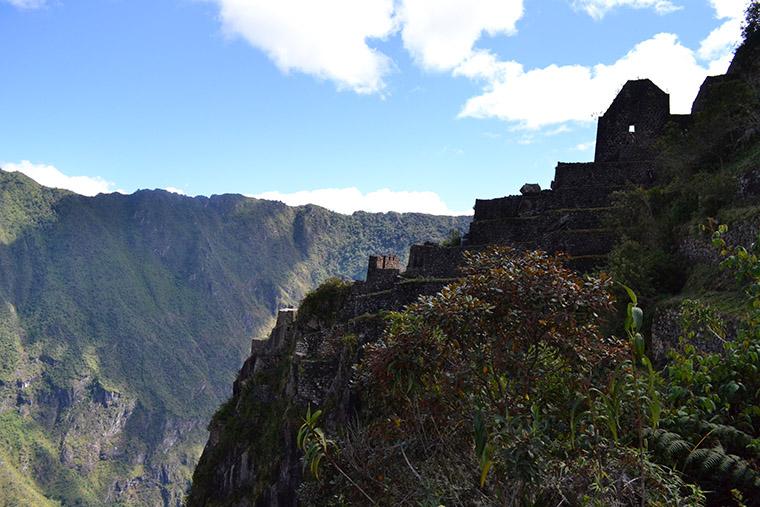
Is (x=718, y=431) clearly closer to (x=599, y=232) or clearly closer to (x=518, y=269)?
(x=518, y=269)

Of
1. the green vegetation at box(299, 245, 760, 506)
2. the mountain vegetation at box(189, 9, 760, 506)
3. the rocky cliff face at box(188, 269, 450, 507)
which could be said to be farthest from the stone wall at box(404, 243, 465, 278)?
the green vegetation at box(299, 245, 760, 506)

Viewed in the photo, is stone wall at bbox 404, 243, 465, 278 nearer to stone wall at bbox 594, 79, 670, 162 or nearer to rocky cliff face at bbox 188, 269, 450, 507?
rocky cliff face at bbox 188, 269, 450, 507

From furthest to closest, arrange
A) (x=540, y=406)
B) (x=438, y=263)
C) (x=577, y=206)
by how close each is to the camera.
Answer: (x=577, y=206) < (x=438, y=263) < (x=540, y=406)

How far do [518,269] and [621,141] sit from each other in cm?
2399

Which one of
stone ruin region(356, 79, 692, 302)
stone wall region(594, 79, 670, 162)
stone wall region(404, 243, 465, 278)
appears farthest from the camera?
stone wall region(594, 79, 670, 162)

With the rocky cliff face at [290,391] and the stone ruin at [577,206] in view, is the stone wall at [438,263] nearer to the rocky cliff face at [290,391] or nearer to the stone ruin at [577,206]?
the stone ruin at [577,206]

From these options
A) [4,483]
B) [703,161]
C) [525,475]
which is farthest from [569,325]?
[4,483]

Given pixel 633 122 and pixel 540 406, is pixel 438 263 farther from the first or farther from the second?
pixel 540 406

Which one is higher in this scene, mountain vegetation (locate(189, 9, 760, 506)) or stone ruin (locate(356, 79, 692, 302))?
stone ruin (locate(356, 79, 692, 302))

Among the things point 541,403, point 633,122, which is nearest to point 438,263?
point 633,122

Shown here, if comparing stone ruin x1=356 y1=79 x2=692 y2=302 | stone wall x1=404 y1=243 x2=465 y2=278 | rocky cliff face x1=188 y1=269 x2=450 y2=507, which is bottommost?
rocky cliff face x1=188 y1=269 x2=450 y2=507

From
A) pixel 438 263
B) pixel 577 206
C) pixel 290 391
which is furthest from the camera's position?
pixel 290 391

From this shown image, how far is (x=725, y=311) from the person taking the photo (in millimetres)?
12820

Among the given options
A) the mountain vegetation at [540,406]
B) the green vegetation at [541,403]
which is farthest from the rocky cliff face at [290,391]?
the green vegetation at [541,403]
